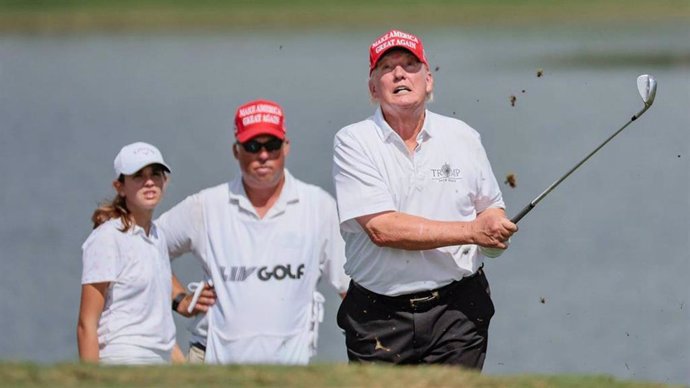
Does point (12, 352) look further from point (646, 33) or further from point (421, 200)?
point (646, 33)

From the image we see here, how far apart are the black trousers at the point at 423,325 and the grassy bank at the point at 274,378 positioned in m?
1.41

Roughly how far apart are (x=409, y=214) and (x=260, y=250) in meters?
1.27

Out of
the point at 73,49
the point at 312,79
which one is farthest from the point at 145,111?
the point at 73,49

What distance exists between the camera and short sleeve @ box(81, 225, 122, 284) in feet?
24.4

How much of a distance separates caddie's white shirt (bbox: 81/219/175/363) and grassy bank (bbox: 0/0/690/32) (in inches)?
1463

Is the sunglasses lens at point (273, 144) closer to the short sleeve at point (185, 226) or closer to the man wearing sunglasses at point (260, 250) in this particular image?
the man wearing sunglasses at point (260, 250)

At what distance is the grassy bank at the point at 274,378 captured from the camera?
5.46 m

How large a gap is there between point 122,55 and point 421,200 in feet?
105

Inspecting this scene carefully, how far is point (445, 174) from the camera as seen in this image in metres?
7.06

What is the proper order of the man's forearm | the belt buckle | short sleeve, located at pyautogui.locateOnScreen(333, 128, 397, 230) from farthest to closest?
the belt buckle → short sleeve, located at pyautogui.locateOnScreen(333, 128, 397, 230) → the man's forearm

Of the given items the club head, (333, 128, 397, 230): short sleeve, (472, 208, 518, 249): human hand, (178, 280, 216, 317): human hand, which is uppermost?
the club head

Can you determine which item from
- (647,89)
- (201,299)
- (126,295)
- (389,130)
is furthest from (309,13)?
(389,130)

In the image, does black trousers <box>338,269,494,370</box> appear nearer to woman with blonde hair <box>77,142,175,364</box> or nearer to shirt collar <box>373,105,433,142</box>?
shirt collar <box>373,105,433,142</box>

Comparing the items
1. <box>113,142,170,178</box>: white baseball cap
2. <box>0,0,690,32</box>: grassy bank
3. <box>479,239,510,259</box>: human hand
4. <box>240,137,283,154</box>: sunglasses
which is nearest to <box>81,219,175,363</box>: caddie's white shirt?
<box>113,142,170,178</box>: white baseball cap
